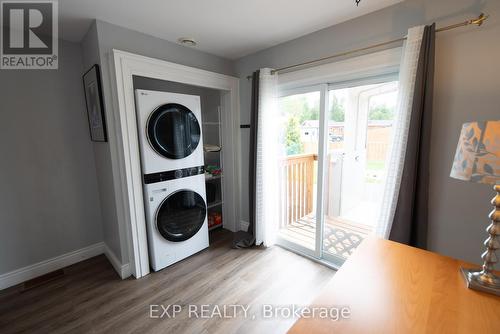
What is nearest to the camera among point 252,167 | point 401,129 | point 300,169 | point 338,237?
point 401,129

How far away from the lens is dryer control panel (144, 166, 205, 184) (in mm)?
1995

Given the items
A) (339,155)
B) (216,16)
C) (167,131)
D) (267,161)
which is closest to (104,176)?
(167,131)

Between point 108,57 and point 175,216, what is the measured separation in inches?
61.3

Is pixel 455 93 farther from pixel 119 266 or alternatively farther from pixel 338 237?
pixel 119 266

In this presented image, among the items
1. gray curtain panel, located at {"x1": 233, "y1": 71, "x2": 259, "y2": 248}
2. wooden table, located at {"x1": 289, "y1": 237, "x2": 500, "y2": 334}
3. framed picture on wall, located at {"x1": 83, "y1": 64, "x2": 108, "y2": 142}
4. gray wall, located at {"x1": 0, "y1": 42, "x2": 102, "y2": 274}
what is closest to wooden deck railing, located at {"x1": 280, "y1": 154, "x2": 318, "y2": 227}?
gray curtain panel, located at {"x1": 233, "y1": 71, "x2": 259, "y2": 248}

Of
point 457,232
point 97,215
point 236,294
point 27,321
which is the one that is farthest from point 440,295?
point 97,215

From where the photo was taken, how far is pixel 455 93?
1398mm

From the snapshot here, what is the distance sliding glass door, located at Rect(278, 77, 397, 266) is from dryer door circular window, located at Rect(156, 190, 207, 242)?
104 centimetres

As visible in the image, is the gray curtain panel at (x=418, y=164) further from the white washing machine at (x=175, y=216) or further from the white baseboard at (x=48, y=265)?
the white baseboard at (x=48, y=265)

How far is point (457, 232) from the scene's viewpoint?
4.83 ft

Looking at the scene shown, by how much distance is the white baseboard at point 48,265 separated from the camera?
196 centimetres

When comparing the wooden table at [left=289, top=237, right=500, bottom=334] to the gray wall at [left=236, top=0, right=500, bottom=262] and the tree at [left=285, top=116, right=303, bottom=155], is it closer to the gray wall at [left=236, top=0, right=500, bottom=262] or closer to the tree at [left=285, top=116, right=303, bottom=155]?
the gray wall at [left=236, top=0, right=500, bottom=262]

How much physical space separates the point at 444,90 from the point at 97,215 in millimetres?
3444

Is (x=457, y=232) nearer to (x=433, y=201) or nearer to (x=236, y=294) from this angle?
(x=433, y=201)
